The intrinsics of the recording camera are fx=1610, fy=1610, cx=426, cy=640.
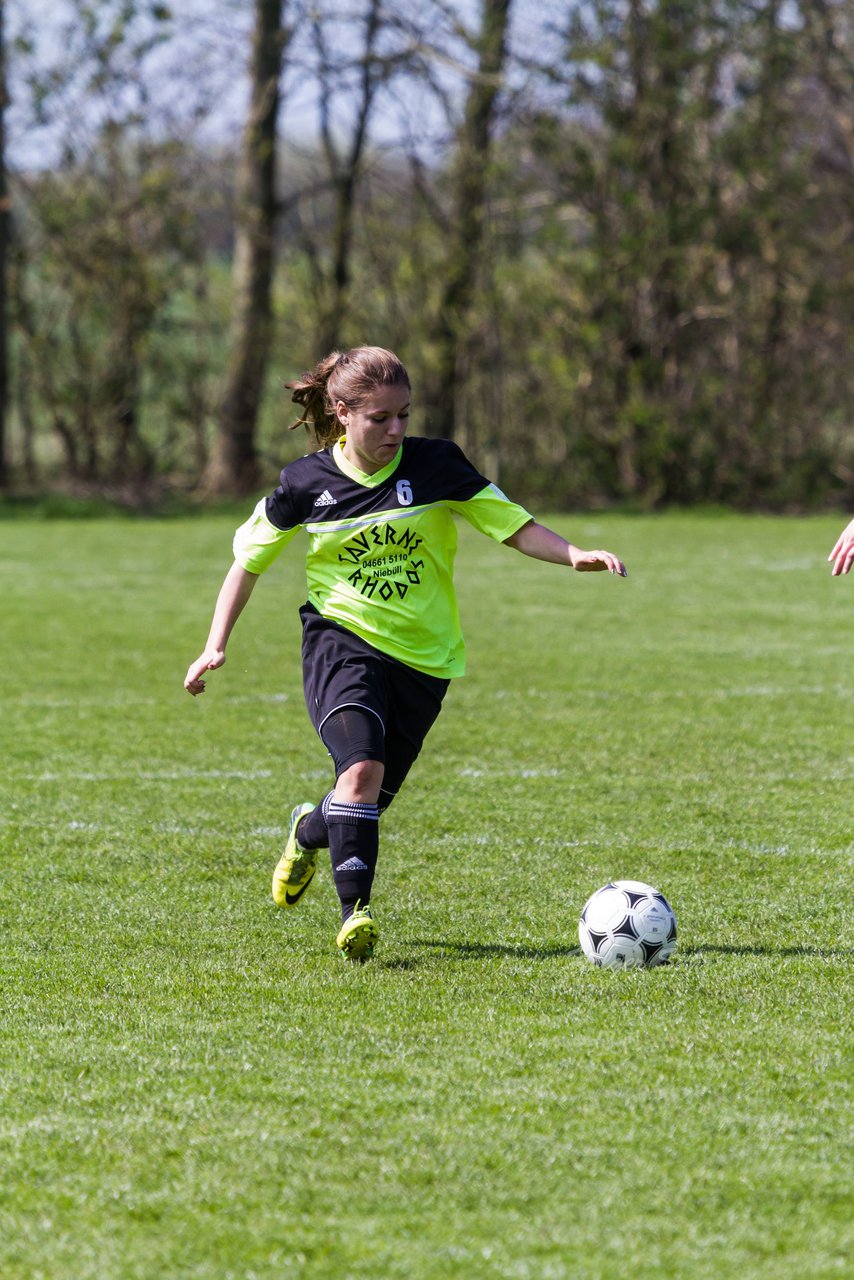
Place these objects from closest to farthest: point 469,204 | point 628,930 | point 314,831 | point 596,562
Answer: point 628,930, point 596,562, point 314,831, point 469,204

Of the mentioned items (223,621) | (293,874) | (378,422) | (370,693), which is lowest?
(293,874)

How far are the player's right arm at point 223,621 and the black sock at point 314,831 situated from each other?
48 centimetres

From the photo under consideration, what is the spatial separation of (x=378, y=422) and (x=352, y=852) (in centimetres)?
114

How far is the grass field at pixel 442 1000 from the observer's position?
263cm

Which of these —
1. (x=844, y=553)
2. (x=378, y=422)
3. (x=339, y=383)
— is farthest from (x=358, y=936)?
(x=844, y=553)

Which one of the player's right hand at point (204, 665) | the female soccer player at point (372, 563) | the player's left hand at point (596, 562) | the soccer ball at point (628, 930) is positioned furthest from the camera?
the player's right hand at point (204, 665)

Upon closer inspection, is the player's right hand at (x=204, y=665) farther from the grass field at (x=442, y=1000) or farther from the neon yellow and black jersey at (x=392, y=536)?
the grass field at (x=442, y=1000)

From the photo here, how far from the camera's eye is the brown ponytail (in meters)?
4.24

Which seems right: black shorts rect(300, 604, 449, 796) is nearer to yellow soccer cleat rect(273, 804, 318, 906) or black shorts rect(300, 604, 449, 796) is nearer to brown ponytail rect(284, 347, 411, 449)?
yellow soccer cleat rect(273, 804, 318, 906)

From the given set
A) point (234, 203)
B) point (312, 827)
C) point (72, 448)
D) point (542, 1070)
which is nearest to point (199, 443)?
point (72, 448)

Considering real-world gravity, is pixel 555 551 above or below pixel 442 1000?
above

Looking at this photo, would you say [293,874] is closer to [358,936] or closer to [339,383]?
[358,936]

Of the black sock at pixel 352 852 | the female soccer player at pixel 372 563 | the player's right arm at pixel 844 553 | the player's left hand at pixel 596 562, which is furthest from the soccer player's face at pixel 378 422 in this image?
the player's right arm at pixel 844 553

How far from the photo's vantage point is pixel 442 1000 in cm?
382
